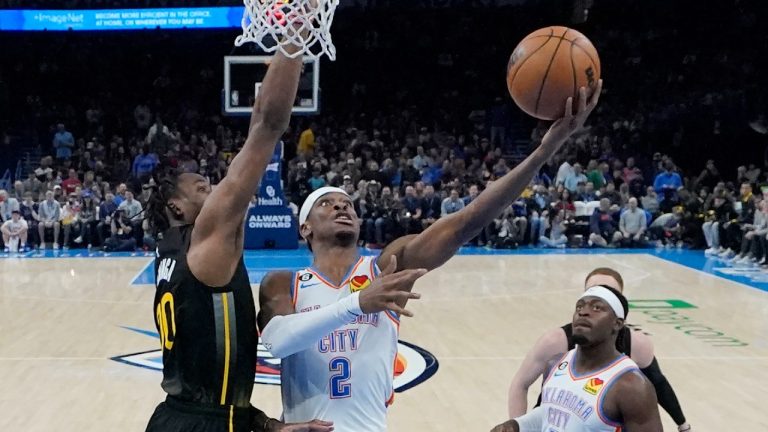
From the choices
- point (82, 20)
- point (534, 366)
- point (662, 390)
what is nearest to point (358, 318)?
point (534, 366)

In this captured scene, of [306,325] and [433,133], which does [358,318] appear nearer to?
[306,325]

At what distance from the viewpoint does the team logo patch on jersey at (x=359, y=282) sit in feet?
10.0

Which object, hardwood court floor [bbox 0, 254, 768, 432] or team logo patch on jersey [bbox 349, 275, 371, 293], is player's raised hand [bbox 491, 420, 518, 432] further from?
hardwood court floor [bbox 0, 254, 768, 432]

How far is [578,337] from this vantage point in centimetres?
356

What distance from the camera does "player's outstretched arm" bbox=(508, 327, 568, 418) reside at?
407 cm

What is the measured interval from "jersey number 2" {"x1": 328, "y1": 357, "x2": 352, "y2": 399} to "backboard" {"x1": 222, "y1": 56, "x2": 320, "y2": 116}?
40.0 feet

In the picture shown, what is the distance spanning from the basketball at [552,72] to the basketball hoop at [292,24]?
828 mm

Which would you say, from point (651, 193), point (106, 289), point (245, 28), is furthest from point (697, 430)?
point (651, 193)

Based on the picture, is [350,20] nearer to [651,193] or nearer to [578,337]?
[651,193]

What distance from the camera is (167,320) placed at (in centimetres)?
283

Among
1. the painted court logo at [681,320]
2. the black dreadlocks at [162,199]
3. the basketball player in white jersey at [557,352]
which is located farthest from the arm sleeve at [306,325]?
the painted court logo at [681,320]

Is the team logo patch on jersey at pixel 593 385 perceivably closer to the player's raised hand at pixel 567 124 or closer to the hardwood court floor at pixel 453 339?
the player's raised hand at pixel 567 124

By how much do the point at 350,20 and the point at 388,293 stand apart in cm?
2372

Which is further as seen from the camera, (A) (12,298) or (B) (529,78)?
(A) (12,298)
